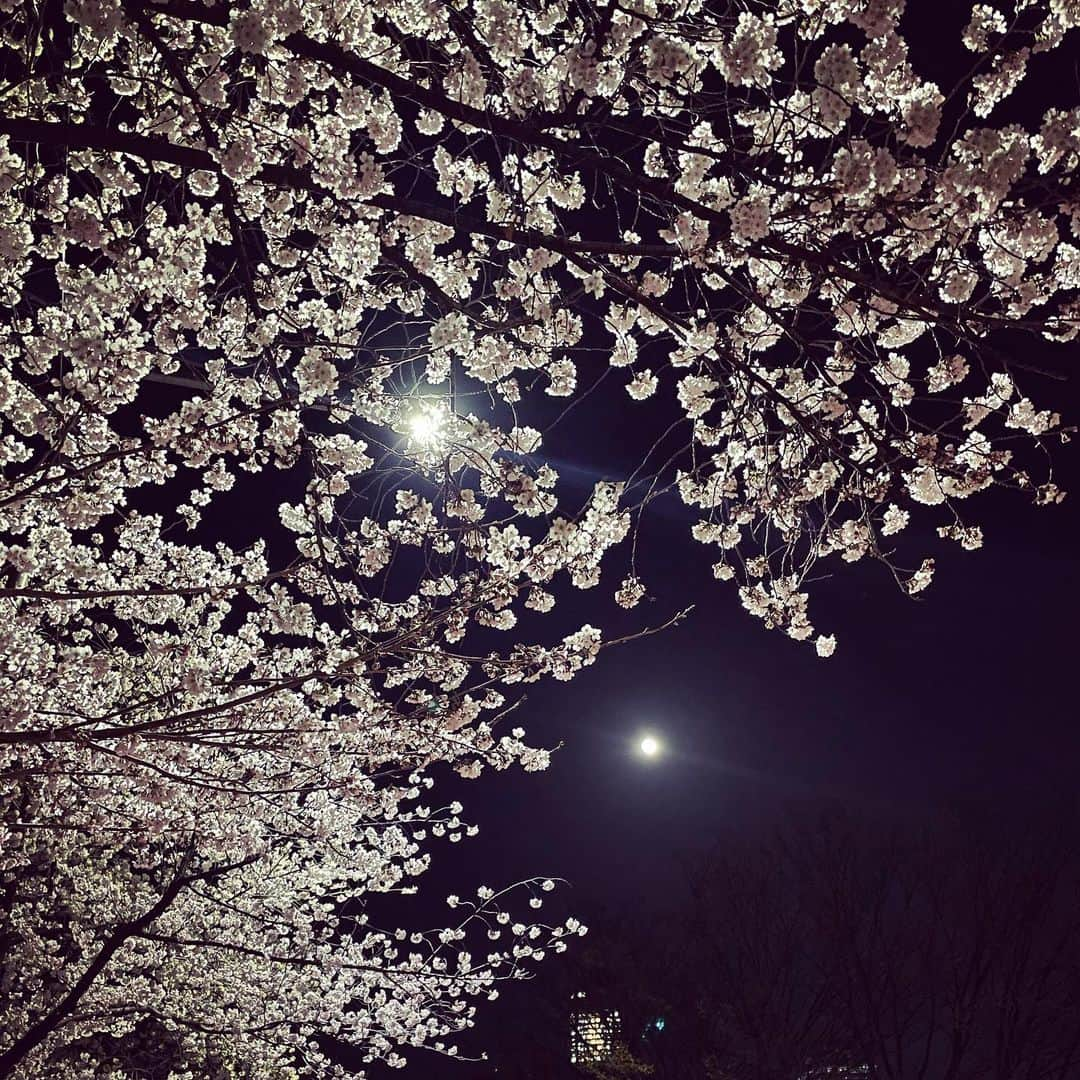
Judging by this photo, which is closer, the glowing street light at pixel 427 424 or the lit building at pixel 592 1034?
the glowing street light at pixel 427 424

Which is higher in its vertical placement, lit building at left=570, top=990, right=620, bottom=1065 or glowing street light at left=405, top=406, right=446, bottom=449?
glowing street light at left=405, top=406, right=446, bottom=449

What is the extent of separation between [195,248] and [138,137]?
144 cm

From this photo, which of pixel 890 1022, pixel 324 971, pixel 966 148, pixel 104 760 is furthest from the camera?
pixel 890 1022

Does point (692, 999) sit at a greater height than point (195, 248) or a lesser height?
lesser

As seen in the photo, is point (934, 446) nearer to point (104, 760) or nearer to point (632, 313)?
point (632, 313)

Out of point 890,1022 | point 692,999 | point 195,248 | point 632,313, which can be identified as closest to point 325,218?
point 195,248

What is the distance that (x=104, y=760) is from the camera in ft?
25.7

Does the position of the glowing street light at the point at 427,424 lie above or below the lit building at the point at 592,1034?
above

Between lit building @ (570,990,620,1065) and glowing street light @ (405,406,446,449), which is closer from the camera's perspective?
glowing street light @ (405,406,446,449)

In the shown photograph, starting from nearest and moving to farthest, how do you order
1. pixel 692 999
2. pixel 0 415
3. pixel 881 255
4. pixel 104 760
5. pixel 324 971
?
pixel 881 255 → pixel 0 415 → pixel 104 760 → pixel 324 971 → pixel 692 999

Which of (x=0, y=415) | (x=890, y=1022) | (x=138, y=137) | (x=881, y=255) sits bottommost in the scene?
(x=890, y=1022)

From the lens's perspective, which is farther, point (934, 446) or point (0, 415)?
point (0, 415)

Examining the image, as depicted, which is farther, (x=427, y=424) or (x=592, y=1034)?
(x=592, y=1034)

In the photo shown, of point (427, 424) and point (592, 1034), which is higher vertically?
point (427, 424)
